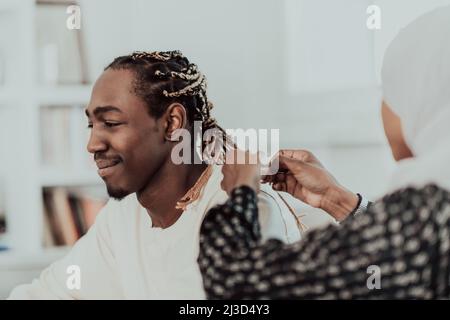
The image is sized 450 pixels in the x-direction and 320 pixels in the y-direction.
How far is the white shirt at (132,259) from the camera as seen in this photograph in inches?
61.8

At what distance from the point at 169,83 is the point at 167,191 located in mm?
268

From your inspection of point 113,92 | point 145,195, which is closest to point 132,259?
point 145,195

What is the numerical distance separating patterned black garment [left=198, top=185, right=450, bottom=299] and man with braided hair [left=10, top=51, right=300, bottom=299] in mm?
235

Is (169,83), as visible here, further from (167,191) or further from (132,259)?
(132,259)

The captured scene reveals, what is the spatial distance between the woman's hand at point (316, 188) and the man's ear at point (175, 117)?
251 millimetres

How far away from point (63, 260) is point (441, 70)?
3.26 ft

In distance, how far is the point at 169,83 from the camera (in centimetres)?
153

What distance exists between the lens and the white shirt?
1570mm

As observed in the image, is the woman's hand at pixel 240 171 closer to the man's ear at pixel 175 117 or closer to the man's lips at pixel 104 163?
the man's ear at pixel 175 117

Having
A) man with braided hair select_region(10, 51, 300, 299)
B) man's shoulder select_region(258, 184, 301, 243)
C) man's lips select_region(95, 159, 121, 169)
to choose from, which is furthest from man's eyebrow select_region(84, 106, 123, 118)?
man's shoulder select_region(258, 184, 301, 243)

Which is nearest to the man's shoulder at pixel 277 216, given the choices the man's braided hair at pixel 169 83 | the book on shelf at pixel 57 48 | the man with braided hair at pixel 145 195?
the man with braided hair at pixel 145 195

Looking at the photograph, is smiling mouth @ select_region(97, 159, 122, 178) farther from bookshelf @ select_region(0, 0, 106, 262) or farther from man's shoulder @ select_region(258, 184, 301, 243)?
man's shoulder @ select_region(258, 184, 301, 243)

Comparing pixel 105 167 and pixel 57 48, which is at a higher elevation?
pixel 57 48
